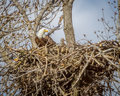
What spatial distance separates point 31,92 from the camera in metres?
4.84

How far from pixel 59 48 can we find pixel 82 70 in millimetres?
1273

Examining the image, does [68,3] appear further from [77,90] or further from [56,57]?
[77,90]

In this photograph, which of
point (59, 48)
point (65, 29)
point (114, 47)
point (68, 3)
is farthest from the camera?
point (68, 3)

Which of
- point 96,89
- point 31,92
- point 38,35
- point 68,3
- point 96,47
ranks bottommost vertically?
point 96,89

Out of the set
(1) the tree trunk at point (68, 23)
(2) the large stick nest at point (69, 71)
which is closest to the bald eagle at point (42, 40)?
(1) the tree trunk at point (68, 23)

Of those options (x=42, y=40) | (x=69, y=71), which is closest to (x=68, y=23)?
(x=42, y=40)

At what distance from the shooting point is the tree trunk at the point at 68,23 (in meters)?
6.20

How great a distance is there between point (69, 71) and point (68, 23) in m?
2.33

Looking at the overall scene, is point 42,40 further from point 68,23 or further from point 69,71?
point 69,71

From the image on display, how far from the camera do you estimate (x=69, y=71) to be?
4477 mm

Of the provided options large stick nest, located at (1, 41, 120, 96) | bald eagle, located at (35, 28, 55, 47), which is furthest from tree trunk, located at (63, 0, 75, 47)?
large stick nest, located at (1, 41, 120, 96)

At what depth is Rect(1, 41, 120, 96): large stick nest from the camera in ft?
14.3

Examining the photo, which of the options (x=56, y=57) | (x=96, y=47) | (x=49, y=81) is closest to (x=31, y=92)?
(x=49, y=81)

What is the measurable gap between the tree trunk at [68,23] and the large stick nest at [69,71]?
1.41 meters
